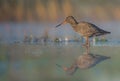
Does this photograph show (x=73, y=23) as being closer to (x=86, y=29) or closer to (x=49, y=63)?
(x=86, y=29)

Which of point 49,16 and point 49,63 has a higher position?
point 49,16

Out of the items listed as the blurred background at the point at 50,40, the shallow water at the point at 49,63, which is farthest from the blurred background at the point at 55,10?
the shallow water at the point at 49,63

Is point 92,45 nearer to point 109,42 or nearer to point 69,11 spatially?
point 109,42

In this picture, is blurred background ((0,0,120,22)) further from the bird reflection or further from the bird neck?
the bird reflection

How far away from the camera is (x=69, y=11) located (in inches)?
84.0

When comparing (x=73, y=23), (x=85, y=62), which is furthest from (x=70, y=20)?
(x=85, y=62)

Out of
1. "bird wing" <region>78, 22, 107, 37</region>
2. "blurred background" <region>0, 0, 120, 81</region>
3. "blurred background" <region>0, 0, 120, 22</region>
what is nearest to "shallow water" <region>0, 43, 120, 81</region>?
"blurred background" <region>0, 0, 120, 81</region>

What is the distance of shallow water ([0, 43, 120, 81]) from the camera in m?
2.06

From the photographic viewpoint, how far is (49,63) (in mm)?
2102

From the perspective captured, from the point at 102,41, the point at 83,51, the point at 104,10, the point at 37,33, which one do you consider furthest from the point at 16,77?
the point at 104,10

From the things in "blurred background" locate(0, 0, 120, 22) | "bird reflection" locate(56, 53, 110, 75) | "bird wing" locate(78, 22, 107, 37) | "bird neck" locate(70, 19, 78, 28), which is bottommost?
"bird reflection" locate(56, 53, 110, 75)

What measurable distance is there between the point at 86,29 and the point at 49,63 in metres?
0.40

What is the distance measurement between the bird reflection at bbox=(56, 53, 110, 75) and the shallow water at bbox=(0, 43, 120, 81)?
0.02m

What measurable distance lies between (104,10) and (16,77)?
34.9 inches
